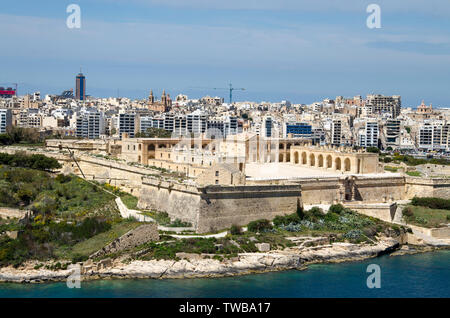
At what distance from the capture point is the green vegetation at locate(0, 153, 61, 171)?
35219 mm

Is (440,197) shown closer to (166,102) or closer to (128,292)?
(128,292)

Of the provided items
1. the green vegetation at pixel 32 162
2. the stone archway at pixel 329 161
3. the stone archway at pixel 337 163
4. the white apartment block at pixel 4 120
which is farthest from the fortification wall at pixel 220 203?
the white apartment block at pixel 4 120

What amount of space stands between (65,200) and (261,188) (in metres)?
7.94

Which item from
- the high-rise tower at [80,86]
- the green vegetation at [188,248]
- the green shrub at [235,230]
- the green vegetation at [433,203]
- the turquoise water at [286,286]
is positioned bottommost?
the turquoise water at [286,286]

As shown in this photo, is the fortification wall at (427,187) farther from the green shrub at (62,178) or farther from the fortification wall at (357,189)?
the green shrub at (62,178)

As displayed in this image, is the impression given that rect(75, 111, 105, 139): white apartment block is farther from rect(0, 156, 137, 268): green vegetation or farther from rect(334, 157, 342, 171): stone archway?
rect(334, 157, 342, 171): stone archway

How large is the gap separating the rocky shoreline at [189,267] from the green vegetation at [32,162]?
14.9 metres

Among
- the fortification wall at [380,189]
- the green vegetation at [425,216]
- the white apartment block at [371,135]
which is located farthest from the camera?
the white apartment block at [371,135]

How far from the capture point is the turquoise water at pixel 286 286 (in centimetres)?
1938

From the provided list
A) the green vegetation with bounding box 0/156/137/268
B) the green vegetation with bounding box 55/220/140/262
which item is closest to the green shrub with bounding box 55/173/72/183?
the green vegetation with bounding box 0/156/137/268

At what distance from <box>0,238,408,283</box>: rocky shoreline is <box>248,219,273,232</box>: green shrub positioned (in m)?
1.69
